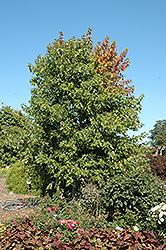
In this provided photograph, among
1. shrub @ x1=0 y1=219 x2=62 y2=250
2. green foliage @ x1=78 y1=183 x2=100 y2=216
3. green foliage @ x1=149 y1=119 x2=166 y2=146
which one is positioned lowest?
shrub @ x1=0 y1=219 x2=62 y2=250

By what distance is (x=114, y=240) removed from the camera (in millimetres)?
3494

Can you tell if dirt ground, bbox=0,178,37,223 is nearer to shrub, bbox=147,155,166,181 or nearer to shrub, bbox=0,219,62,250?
shrub, bbox=0,219,62,250

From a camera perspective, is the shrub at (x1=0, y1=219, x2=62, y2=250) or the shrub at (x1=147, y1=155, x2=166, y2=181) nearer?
the shrub at (x1=0, y1=219, x2=62, y2=250)

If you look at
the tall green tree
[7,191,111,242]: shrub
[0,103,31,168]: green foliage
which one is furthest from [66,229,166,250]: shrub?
[0,103,31,168]: green foliage

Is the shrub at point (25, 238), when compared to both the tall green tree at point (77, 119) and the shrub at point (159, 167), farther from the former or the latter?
the shrub at point (159, 167)

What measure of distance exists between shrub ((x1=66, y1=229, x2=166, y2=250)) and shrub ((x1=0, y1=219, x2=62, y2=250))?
0.36m

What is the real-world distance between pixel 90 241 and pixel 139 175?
1711 millimetres

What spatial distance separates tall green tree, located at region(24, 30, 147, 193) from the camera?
530 cm

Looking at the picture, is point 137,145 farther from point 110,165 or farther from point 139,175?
point 139,175

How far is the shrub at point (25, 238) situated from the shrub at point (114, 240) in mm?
365

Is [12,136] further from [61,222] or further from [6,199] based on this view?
[61,222]

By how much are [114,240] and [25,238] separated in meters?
1.39

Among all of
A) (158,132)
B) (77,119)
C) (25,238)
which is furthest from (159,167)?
(158,132)

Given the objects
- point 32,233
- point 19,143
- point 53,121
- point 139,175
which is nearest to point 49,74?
point 53,121
